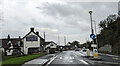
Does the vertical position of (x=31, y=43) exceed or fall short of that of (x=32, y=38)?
it falls short

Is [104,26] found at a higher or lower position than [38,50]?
higher

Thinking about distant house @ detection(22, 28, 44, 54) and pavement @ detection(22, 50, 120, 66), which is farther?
distant house @ detection(22, 28, 44, 54)

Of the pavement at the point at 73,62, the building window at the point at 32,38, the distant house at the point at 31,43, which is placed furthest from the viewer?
the building window at the point at 32,38

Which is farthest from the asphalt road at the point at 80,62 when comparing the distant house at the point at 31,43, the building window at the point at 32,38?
the building window at the point at 32,38

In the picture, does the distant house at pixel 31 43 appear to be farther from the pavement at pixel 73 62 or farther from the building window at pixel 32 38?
the pavement at pixel 73 62

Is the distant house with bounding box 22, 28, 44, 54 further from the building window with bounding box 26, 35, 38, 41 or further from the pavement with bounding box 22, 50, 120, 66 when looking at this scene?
the pavement with bounding box 22, 50, 120, 66

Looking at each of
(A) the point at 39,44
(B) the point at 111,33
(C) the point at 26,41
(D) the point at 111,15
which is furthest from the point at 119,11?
(C) the point at 26,41

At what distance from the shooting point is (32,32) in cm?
5403

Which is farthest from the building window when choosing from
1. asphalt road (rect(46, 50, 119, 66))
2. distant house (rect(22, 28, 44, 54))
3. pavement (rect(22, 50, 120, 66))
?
asphalt road (rect(46, 50, 119, 66))

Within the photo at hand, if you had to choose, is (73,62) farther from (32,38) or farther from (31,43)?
(32,38)

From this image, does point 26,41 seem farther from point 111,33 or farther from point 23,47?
point 111,33

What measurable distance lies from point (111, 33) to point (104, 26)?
16.1 metres

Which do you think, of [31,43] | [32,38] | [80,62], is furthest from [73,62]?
[32,38]

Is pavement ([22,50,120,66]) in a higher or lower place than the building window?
lower
